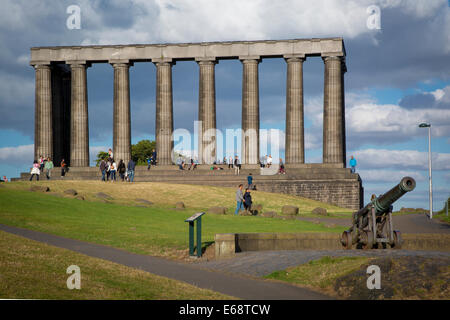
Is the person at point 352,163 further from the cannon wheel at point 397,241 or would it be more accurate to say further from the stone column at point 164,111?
the cannon wheel at point 397,241

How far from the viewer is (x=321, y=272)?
18.5 metres

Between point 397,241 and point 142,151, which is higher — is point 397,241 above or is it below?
below

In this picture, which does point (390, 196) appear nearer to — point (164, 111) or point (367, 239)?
point (367, 239)

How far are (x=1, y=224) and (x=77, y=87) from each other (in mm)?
52630

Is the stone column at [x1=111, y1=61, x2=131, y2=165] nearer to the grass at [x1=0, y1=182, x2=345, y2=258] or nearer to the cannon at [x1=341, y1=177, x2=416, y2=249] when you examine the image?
the grass at [x1=0, y1=182, x2=345, y2=258]

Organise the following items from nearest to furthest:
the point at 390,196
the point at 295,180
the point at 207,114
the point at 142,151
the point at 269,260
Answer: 1. the point at 390,196
2. the point at 269,260
3. the point at 295,180
4. the point at 207,114
5. the point at 142,151

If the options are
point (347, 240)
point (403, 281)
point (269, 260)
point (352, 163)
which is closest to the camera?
point (403, 281)

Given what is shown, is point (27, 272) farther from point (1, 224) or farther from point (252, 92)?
point (252, 92)

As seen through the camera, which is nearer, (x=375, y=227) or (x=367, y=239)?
(x=375, y=227)

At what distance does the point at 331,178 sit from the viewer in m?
72.1

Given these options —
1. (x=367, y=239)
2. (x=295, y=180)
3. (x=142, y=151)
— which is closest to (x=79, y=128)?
(x=295, y=180)

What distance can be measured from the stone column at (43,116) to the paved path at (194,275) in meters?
57.0

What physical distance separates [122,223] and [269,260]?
1521 cm
